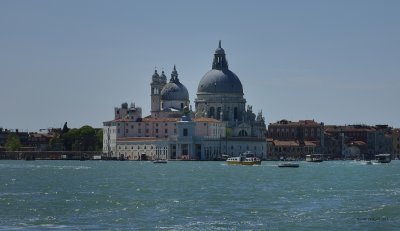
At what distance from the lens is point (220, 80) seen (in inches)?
5714

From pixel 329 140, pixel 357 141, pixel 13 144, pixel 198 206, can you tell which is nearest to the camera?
pixel 198 206

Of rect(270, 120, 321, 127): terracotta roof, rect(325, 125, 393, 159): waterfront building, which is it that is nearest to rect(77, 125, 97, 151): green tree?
rect(270, 120, 321, 127): terracotta roof

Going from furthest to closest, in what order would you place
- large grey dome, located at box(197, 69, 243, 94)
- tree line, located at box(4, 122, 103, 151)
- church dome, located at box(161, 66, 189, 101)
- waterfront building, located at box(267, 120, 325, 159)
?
waterfront building, located at box(267, 120, 325, 159), tree line, located at box(4, 122, 103, 151), church dome, located at box(161, 66, 189, 101), large grey dome, located at box(197, 69, 243, 94)

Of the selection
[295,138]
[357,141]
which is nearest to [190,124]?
[295,138]

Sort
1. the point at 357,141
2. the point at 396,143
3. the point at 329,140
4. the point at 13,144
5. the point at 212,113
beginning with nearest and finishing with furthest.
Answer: the point at 212,113 → the point at 13,144 → the point at 329,140 → the point at 357,141 → the point at 396,143

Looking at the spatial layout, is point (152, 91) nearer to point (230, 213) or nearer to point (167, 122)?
point (167, 122)

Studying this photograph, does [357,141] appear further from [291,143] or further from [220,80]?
[220,80]

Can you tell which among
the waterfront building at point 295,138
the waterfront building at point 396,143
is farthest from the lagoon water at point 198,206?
the waterfront building at point 396,143

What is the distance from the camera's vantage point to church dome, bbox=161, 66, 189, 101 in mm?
146225

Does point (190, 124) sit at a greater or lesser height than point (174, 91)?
lesser

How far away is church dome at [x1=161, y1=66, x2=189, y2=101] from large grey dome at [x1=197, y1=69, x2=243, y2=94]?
1.85m

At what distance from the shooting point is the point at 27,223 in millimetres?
34531

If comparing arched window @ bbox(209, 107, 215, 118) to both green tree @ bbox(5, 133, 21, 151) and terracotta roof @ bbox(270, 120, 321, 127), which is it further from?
green tree @ bbox(5, 133, 21, 151)

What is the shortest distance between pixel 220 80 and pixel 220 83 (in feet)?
1.45
